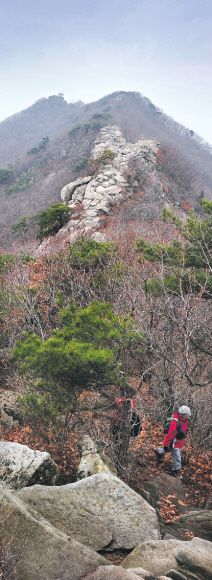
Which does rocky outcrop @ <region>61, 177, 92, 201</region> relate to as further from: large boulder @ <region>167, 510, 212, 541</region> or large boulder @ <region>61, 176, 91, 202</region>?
large boulder @ <region>167, 510, 212, 541</region>

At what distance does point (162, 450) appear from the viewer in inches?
251

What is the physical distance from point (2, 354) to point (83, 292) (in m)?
3.01

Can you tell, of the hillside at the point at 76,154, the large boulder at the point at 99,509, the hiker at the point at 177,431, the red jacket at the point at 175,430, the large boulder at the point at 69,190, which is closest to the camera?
the large boulder at the point at 99,509

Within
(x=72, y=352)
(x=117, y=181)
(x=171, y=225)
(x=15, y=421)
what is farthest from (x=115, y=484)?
(x=117, y=181)

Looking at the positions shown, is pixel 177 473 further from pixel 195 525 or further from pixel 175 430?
pixel 195 525

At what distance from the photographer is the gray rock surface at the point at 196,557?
2.64 metres

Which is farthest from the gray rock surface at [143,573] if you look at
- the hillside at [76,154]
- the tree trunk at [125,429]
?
the hillside at [76,154]

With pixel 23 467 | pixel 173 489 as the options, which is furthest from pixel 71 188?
pixel 23 467

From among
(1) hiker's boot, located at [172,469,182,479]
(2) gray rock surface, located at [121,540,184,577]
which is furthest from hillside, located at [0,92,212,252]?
(2) gray rock surface, located at [121,540,184,577]

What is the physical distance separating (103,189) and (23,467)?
2479cm

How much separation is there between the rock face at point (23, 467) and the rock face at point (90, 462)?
0.44m

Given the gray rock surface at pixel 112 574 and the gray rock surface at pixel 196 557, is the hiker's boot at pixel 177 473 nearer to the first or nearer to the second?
the gray rock surface at pixel 196 557

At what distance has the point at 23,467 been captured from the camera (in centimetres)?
441

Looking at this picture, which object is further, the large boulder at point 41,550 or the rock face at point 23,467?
the rock face at point 23,467
